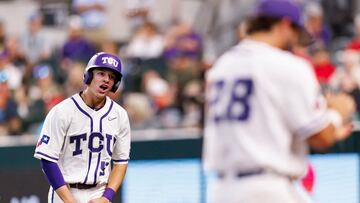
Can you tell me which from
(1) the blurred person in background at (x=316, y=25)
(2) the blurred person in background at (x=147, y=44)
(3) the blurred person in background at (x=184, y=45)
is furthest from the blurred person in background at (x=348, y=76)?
(2) the blurred person in background at (x=147, y=44)

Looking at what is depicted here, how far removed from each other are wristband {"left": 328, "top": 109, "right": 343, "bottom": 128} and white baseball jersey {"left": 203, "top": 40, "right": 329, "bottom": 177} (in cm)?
15

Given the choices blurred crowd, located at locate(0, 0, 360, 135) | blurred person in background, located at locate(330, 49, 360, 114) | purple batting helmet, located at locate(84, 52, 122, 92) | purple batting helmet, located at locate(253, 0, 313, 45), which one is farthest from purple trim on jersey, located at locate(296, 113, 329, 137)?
blurred person in background, located at locate(330, 49, 360, 114)

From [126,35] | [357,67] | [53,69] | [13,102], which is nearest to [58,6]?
[126,35]

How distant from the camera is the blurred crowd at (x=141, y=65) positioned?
12.7 m

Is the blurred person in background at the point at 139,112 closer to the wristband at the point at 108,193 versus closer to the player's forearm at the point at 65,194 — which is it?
the wristband at the point at 108,193

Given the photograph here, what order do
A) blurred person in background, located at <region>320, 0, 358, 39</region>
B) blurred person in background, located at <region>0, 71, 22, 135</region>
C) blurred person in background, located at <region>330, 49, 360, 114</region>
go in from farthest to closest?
blurred person in background, located at <region>320, 0, 358, 39</region> → blurred person in background, located at <region>0, 71, 22, 135</region> → blurred person in background, located at <region>330, 49, 360, 114</region>

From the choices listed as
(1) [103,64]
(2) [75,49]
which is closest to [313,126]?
(1) [103,64]

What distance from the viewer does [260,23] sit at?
4.80 m

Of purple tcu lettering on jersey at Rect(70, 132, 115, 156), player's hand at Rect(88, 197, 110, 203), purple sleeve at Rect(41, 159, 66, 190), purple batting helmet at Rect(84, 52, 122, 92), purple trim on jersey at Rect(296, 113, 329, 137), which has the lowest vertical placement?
player's hand at Rect(88, 197, 110, 203)

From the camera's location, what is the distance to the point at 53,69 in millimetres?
14977

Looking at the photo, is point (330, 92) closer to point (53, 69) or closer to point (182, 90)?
point (182, 90)

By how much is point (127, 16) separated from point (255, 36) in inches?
462

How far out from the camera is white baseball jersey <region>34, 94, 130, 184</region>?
715 cm

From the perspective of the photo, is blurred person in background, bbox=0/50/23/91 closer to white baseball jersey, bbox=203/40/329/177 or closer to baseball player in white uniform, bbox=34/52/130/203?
baseball player in white uniform, bbox=34/52/130/203
